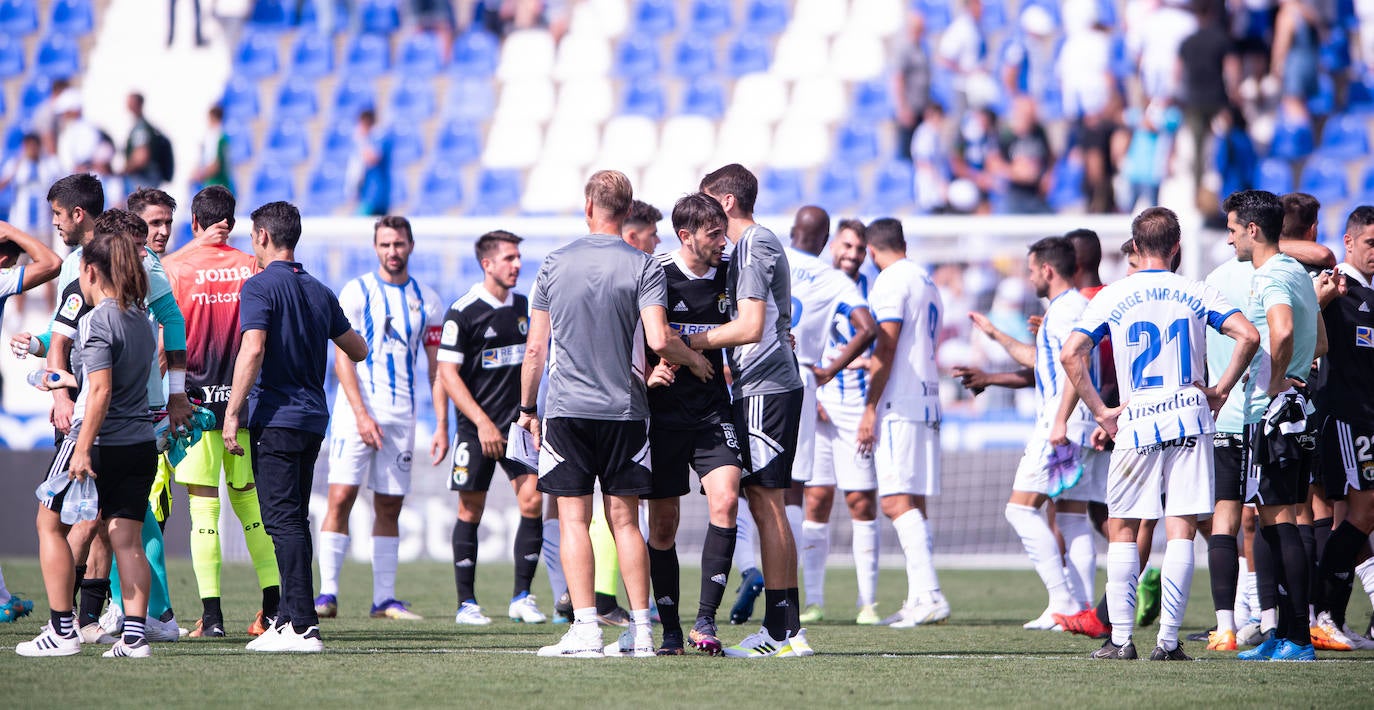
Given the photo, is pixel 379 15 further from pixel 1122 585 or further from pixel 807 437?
pixel 1122 585

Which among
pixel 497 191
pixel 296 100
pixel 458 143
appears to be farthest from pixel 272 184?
pixel 497 191

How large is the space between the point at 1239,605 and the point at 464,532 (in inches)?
189

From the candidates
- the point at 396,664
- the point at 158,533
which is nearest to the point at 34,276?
the point at 158,533

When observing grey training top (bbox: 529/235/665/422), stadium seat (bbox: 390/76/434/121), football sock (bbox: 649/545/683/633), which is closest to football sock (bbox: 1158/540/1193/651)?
football sock (bbox: 649/545/683/633)

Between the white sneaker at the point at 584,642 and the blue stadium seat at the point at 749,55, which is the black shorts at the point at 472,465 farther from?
the blue stadium seat at the point at 749,55

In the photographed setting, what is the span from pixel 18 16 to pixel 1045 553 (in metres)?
19.7

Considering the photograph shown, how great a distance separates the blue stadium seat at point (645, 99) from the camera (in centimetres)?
2194

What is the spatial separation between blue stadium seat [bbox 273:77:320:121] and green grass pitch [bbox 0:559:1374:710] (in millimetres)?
14340

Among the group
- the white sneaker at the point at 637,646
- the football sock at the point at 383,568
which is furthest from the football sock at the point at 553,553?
the white sneaker at the point at 637,646

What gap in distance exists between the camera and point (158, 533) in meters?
7.88

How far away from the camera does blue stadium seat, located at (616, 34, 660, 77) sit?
2246 cm

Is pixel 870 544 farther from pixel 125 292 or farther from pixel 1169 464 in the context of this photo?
pixel 125 292

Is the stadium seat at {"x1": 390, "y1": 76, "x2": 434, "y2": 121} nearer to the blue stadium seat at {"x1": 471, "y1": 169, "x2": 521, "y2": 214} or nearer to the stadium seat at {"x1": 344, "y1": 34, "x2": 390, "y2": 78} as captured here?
the stadium seat at {"x1": 344, "y1": 34, "x2": 390, "y2": 78}

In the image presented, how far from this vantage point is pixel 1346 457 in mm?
7719
